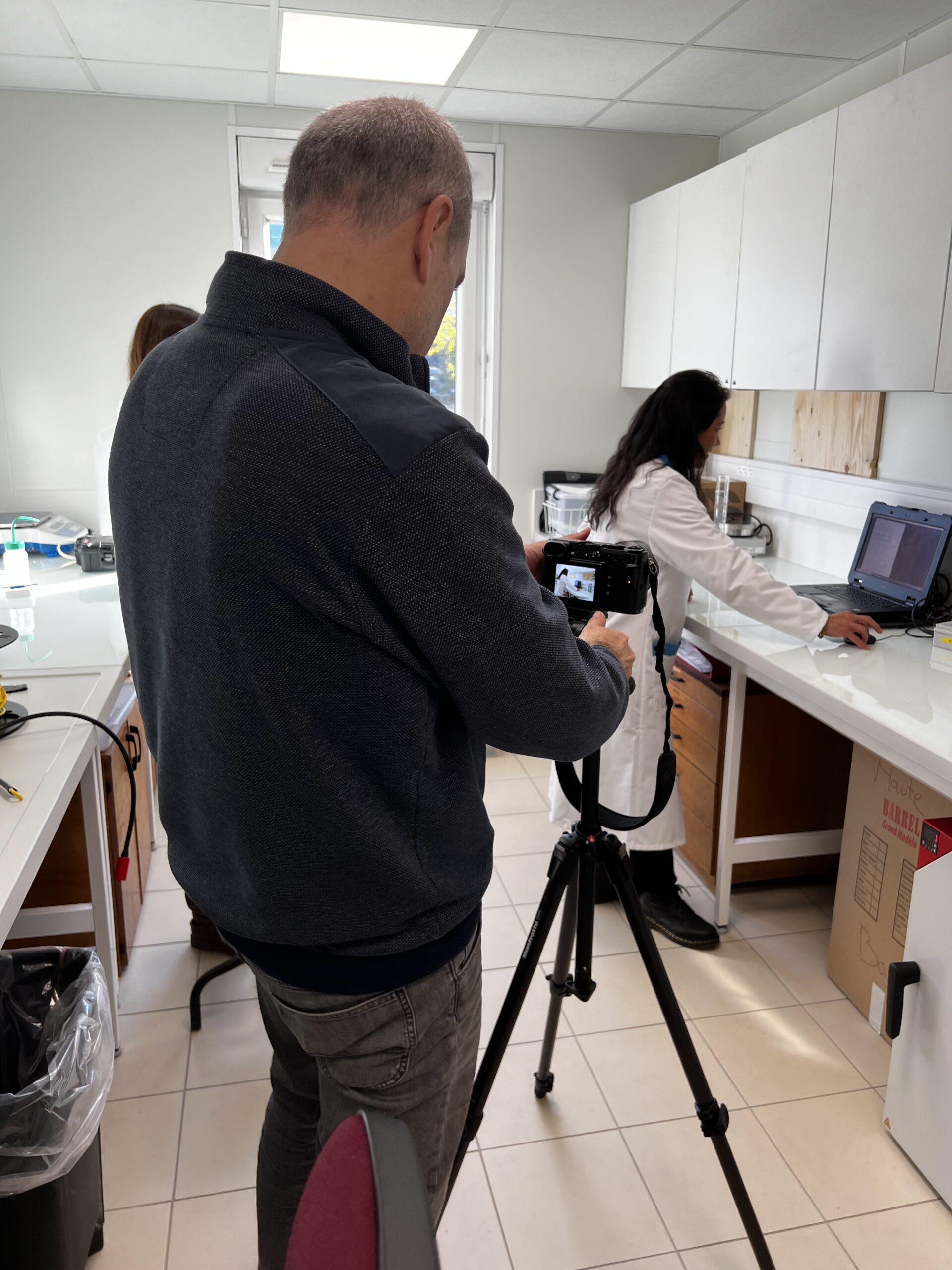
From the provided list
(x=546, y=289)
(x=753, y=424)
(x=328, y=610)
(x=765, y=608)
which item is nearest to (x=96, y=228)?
(x=546, y=289)

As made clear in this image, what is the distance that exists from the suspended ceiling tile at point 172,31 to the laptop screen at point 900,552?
7.01 feet

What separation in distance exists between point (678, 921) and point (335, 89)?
9.31ft

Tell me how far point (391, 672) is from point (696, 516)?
1.46 m

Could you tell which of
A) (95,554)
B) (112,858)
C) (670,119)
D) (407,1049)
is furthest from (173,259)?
(407,1049)

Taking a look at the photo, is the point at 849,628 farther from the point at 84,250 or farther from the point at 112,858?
the point at 84,250

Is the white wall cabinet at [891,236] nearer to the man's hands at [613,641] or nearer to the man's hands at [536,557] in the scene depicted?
the man's hands at [536,557]

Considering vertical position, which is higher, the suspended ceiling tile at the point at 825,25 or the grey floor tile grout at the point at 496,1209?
the suspended ceiling tile at the point at 825,25

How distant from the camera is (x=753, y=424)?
3340mm

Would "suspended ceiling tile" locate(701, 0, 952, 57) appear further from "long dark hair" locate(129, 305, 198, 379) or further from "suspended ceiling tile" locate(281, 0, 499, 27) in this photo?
"long dark hair" locate(129, 305, 198, 379)

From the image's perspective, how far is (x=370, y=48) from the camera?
2.69m

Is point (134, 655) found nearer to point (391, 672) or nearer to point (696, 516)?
point (391, 672)

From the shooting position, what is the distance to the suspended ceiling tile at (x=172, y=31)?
239cm

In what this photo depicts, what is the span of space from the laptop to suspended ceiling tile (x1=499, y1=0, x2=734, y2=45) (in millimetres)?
1361

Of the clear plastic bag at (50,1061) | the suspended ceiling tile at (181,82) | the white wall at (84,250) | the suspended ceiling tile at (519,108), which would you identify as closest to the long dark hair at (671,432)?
the clear plastic bag at (50,1061)
